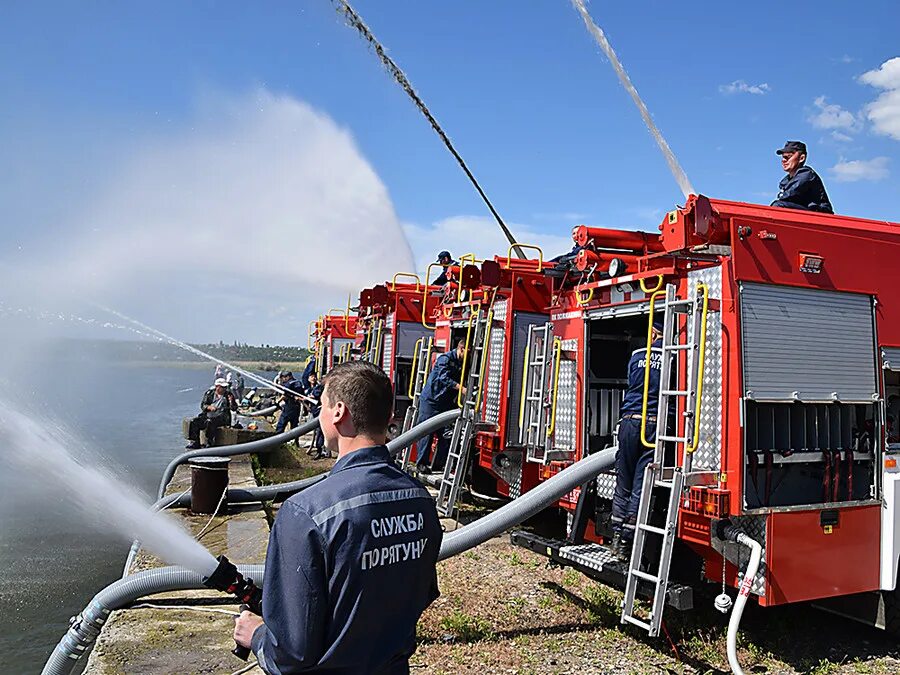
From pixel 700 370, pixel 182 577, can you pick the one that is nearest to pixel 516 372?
pixel 700 370

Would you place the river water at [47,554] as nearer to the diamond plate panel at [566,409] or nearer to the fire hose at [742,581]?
the diamond plate panel at [566,409]

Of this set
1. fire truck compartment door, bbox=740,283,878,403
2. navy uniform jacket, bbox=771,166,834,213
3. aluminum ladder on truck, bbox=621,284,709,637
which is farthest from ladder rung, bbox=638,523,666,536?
navy uniform jacket, bbox=771,166,834,213

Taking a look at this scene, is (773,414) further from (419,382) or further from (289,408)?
(289,408)

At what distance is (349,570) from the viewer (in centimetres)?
192

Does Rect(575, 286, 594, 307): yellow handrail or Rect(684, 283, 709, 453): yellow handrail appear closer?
Rect(684, 283, 709, 453): yellow handrail

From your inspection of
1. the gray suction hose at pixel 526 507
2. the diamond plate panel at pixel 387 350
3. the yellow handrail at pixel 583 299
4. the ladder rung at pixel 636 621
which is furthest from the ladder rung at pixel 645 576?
the diamond plate panel at pixel 387 350

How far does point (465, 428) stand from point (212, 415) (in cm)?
794

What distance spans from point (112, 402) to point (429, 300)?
99.6ft

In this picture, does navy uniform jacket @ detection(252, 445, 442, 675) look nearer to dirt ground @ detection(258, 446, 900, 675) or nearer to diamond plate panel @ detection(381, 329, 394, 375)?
dirt ground @ detection(258, 446, 900, 675)

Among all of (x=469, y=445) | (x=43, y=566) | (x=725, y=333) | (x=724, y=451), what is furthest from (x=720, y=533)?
(x=43, y=566)

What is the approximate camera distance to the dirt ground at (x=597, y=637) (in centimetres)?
482

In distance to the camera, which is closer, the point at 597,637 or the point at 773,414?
the point at 773,414

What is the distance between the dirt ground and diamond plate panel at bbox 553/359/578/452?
123cm

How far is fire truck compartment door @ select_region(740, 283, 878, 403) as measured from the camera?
4.71 m
